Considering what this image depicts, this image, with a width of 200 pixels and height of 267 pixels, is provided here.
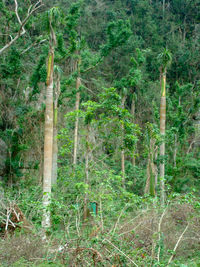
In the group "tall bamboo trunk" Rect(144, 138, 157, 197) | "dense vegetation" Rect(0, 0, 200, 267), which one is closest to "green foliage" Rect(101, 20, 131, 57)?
"dense vegetation" Rect(0, 0, 200, 267)

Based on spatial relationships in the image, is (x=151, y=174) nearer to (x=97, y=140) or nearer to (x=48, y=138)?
(x=97, y=140)

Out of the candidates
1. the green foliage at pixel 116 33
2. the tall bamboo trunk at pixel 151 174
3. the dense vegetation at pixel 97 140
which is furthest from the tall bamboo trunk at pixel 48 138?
the green foliage at pixel 116 33

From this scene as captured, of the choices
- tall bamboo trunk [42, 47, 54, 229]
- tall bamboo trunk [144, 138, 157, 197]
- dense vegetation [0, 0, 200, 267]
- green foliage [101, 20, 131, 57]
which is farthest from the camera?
green foliage [101, 20, 131, 57]

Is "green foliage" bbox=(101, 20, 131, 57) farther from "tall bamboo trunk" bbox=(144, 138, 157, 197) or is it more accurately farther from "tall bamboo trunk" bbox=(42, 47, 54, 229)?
"tall bamboo trunk" bbox=(42, 47, 54, 229)

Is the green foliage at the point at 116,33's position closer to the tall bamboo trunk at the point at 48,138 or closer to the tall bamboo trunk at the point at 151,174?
the tall bamboo trunk at the point at 151,174

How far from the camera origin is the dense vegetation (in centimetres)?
721

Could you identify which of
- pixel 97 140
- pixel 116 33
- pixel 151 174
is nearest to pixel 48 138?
pixel 97 140

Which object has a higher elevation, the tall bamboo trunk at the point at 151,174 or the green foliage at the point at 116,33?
the green foliage at the point at 116,33

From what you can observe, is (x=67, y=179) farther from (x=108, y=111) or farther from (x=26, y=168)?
(x=26, y=168)

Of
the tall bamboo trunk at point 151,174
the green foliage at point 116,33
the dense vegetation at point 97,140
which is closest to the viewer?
the dense vegetation at point 97,140

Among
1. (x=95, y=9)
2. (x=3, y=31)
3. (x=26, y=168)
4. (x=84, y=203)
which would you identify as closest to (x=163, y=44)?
(x=95, y=9)

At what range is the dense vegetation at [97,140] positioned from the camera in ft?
23.6

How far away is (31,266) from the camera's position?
6.44 meters

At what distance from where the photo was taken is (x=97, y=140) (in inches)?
553
